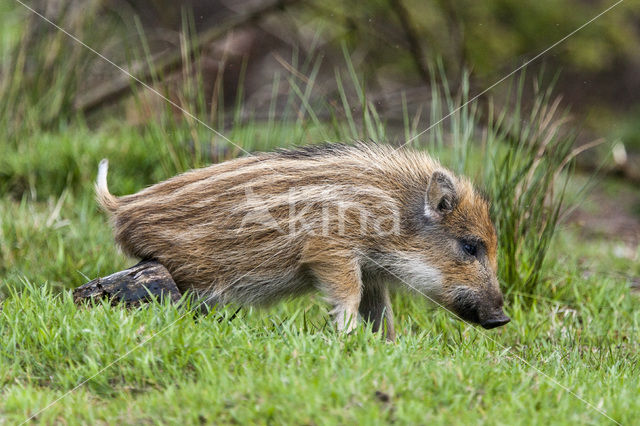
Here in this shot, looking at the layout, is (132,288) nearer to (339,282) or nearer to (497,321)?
(339,282)

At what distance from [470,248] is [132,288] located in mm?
2073

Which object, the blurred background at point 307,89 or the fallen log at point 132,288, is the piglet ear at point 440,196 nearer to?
the blurred background at point 307,89

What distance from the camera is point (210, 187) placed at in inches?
193

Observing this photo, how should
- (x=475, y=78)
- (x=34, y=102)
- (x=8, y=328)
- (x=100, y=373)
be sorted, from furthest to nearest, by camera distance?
1. (x=475, y=78)
2. (x=34, y=102)
3. (x=8, y=328)
4. (x=100, y=373)

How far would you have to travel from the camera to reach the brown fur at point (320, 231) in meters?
4.75

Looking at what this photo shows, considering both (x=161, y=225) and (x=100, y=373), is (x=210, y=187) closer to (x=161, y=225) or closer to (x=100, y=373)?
(x=161, y=225)

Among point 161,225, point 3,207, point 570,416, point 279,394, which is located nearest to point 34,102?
point 3,207

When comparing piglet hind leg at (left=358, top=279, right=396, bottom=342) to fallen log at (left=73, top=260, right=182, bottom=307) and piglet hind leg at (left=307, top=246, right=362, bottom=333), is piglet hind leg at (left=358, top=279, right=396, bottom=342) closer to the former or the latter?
piglet hind leg at (left=307, top=246, right=362, bottom=333)

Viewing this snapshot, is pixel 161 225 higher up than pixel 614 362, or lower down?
higher up

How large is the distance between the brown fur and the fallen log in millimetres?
170

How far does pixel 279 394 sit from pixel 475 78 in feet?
23.7

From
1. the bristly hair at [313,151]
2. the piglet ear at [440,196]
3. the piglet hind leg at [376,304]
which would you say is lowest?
the piglet hind leg at [376,304]

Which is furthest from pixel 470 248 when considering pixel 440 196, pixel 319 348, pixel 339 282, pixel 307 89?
pixel 307 89

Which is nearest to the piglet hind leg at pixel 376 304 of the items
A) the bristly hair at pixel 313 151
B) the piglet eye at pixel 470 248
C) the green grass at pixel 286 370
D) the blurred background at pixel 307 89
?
the green grass at pixel 286 370
